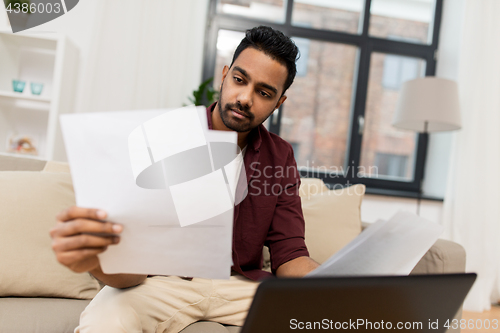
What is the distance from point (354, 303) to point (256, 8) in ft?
9.59

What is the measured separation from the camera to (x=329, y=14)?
313 centimetres

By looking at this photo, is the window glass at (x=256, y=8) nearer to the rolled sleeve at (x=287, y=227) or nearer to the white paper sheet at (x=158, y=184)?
the rolled sleeve at (x=287, y=227)

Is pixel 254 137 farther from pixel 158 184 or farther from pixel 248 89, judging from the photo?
pixel 158 184

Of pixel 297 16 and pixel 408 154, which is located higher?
pixel 297 16

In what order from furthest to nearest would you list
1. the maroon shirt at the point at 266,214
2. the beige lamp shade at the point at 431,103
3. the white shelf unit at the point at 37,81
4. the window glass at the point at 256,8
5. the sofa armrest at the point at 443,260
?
the window glass at the point at 256,8 < the beige lamp shade at the point at 431,103 < the white shelf unit at the point at 37,81 < the sofa armrest at the point at 443,260 < the maroon shirt at the point at 266,214

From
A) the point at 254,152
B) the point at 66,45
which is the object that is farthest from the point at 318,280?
the point at 66,45

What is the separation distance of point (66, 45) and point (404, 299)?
2388 mm

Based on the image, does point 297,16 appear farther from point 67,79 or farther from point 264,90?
point 264,90

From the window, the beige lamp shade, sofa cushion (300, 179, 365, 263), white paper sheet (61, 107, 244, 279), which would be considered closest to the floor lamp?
the beige lamp shade

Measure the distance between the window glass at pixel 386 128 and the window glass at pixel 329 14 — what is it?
0.35 meters

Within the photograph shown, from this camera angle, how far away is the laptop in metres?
0.43

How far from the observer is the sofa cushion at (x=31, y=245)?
108cm

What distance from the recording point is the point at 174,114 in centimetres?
63

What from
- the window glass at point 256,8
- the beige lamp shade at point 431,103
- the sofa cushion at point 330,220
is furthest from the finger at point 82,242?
the window glass at point 256,8
